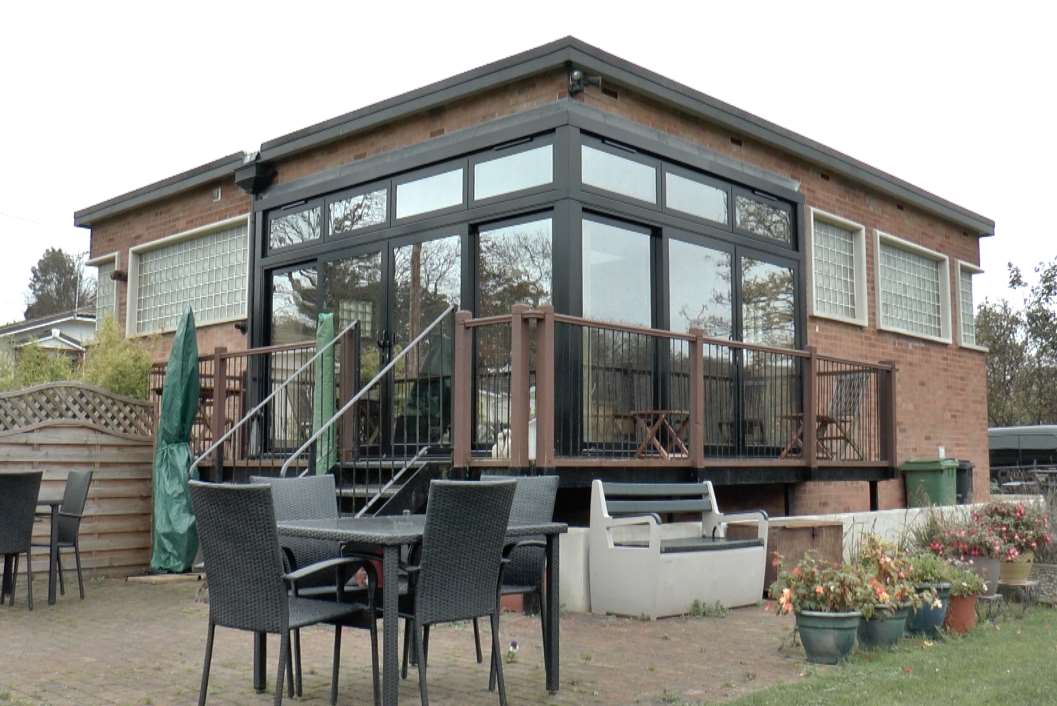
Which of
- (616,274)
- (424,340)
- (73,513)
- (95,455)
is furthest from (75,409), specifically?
(616,274)

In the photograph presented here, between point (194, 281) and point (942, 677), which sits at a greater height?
point (194, 281)

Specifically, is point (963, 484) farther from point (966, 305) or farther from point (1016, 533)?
point (1016, 533)

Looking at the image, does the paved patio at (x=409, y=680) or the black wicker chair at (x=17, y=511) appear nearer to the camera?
the paved patio at (x=409, y=680)

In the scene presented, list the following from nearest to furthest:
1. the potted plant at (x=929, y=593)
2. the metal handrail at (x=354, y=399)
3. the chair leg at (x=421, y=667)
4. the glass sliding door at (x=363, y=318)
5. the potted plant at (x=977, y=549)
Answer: the chair leg at (x=421, y=667) → the potted plant at (x=929, y=593) → the potted plant at (x=977, y=549) → the metal handrail at (x=354, y=399) → the glass sliding door at (x=363, y=318)

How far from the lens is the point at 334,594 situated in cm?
553

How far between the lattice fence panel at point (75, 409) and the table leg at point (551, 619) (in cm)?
653

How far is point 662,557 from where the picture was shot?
7.66 metres

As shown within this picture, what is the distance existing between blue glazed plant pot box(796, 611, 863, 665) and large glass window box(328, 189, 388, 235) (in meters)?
6.10

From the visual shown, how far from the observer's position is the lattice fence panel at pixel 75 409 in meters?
10.0

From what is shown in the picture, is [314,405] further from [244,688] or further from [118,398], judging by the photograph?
[244,688]

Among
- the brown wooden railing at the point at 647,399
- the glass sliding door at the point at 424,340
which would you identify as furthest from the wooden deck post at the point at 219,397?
the brown wooden railing at the point at 647,399

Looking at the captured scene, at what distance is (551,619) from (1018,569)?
14.9 ft

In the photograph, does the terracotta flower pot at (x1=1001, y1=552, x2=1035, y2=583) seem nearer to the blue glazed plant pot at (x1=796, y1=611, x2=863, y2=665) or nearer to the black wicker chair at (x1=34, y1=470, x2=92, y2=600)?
the blue glazed plant pot at (x1=796, y1=611, x2=863, y2=665)

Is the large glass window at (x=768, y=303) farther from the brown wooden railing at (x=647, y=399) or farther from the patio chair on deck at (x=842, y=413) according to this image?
the patio chair on deck at (x=842, y=413)
